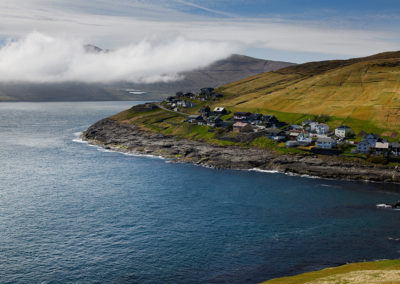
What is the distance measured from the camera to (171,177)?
119m

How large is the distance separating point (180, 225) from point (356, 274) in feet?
122

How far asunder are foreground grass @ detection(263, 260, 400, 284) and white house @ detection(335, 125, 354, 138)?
102 meters

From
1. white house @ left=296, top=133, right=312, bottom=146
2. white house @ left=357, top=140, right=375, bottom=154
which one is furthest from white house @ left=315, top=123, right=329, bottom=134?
white house @ left=357, top=140, right=375, bottom=154

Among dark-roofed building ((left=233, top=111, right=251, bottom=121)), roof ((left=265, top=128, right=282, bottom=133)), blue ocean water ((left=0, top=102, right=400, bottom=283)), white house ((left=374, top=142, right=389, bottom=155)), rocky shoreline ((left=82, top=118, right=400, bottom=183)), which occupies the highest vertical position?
dark-roofed building ((left=233, top=111, right=251, bottom=121))

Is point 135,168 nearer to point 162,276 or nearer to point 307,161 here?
point 307,161

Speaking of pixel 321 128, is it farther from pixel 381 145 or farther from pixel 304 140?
pixel 381 145

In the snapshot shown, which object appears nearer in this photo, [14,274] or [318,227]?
[14,274]

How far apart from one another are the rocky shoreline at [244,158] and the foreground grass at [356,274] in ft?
214

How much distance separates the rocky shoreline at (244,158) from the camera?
121m

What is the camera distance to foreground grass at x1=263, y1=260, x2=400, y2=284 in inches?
1940

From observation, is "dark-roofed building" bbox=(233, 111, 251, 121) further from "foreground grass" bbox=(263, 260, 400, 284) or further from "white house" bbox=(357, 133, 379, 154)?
"foreground grass" bbox=(263, 260, 400, 284)

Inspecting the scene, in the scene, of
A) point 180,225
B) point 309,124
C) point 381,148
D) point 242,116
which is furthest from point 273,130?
point 180,225

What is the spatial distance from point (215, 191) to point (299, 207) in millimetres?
24834

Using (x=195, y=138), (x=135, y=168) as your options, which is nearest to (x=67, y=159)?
(x=135, y=168)
